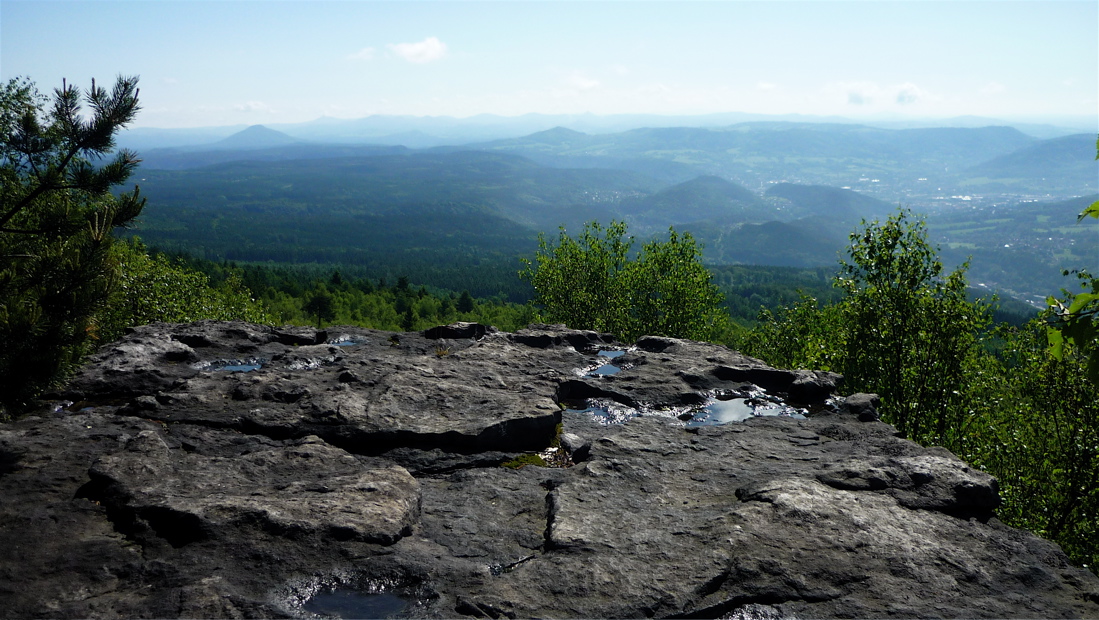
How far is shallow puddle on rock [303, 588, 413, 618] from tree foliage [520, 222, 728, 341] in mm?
34741

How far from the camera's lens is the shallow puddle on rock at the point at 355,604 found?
8102mm

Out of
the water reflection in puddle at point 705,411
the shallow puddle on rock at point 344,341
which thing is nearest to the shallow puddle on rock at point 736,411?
the water reflection in puddle at point 705,411

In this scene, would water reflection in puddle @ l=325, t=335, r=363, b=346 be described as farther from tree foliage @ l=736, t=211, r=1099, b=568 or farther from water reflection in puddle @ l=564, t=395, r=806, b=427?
tree foliage @ l=736, t=211, r=1099, b=568

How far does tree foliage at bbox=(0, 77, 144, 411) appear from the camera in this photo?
10.8 m

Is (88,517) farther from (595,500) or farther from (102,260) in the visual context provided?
(595,500)

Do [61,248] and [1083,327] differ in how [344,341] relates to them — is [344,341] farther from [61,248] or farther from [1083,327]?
[1083,327]

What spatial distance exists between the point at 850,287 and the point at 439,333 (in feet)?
59.8

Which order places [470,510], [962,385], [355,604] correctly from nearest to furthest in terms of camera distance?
[355,604] → [470,510] → [962,385]

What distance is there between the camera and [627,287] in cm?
4425

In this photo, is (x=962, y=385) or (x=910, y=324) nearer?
(x=910, y=324)

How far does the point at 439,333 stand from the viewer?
24312 millimetres

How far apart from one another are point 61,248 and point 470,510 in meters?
9.10

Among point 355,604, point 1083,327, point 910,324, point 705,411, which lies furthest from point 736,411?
point 910,324

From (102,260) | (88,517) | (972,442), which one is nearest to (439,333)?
(102,260)
